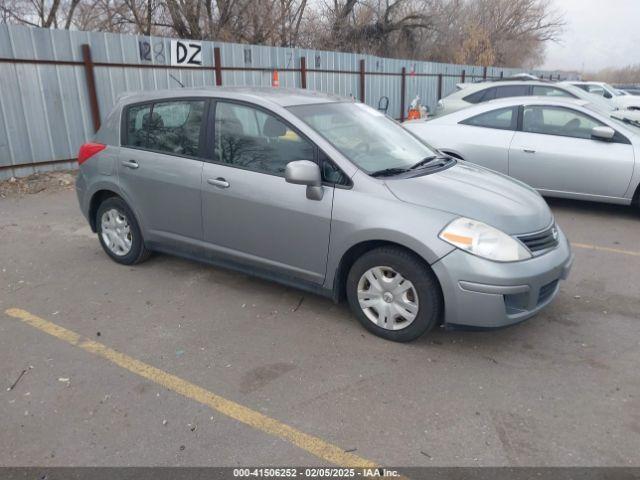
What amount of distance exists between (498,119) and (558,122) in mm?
782

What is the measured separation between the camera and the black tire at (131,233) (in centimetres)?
493

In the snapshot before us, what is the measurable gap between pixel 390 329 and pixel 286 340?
737mm

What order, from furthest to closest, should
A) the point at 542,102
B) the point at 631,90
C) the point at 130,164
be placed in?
the point at 631,90 → the point at 542,102 → the point at 130,164

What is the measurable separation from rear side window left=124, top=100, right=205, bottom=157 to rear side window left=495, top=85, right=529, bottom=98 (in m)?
7.68

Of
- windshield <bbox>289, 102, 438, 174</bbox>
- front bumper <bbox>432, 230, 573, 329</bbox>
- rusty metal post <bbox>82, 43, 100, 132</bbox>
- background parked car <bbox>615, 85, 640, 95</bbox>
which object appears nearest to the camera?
front bumper <bbox>432, 230, 573, 329</bbox>

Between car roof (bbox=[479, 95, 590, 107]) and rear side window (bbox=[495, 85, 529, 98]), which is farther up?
car roof (bbox=[479, 95, 590, 107])

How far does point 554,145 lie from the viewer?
6836 millimetres

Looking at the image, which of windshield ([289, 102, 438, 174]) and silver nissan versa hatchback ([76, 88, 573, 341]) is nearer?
silver nissan versa hatchback ([76, 88, 573, 341])

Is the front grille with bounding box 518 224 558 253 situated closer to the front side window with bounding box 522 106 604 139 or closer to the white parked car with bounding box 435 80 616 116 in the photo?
the front side window with bounding box 522 106 604 139

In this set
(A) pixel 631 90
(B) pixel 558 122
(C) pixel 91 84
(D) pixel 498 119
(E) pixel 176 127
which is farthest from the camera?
(A) pixel 631 90

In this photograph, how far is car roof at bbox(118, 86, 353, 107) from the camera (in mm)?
4141

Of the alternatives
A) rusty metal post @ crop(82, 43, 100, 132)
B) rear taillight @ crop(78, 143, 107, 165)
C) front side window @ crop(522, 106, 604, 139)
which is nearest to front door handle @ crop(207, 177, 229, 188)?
rear taillight @ crop(78, 143, 107, 165)

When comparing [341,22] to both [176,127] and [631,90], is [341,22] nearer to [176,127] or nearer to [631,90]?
[631,90]

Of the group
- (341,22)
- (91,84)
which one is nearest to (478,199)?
(91,84)
